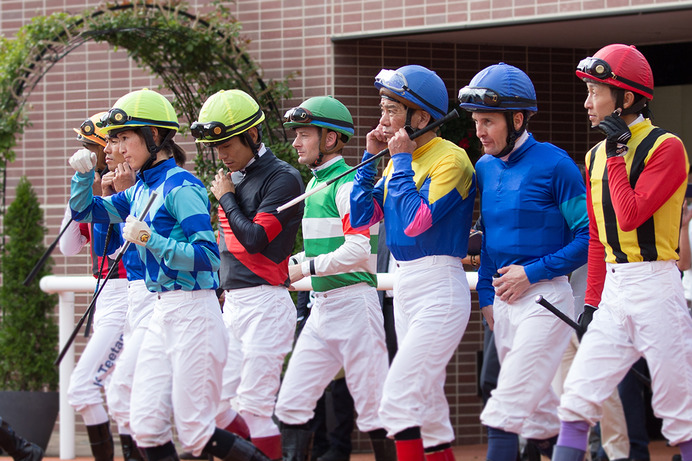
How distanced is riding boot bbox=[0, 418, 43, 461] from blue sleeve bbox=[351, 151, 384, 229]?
2.77 metres

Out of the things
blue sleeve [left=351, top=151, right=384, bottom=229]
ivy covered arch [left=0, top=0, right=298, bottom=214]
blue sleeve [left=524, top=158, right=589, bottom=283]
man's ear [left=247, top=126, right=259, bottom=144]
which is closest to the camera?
blue sleeve [left=524, top=158, right=589, bottom=283]

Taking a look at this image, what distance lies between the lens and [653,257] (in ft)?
15.4

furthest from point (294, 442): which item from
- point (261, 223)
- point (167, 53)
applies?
point (167, 53)

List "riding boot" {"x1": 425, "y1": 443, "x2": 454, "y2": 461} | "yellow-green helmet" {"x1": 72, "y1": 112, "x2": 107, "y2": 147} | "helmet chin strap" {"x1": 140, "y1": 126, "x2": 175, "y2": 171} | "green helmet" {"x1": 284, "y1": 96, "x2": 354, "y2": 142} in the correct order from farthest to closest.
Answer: "yellow-green helmet" {"x1": 72, "y1": 112, "x2": 107, "y2": 147}
"green helmet" {"x1": 284, "y1": 96, "x2": 354, "y2": 142}
"helmet chin strap" {"x1": 140, "y1": 126, "x2": 175, "y2": 171}
"riding boot" {"x1": 425, "y1": 443, "x2": 454, "y2": 461}

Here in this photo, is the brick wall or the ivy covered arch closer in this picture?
the brick wall

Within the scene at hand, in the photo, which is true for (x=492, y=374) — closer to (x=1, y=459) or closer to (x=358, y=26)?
(x=358, y=26)

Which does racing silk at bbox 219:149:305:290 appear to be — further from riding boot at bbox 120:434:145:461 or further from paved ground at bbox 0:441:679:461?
paved ground at bbox 0:441:679:461

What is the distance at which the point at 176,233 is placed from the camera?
5406 millimetres

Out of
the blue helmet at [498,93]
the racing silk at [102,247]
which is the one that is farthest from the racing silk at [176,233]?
the blue helmet at [498,93]

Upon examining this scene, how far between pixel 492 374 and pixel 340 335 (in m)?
1.33

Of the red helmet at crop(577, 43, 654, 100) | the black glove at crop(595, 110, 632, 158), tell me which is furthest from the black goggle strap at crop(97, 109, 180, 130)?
the black glove at crop(595, 110, 632, 158)

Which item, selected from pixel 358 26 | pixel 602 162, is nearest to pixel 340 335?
pixel 602 162

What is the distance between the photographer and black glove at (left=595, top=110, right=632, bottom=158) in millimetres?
4723

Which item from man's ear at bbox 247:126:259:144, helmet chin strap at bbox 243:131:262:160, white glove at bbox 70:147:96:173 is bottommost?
white glove at bbox 70:147:96:173
